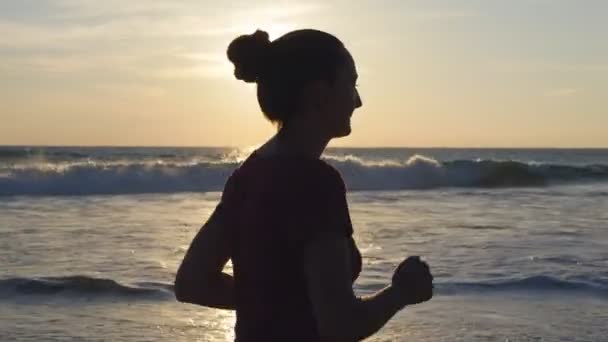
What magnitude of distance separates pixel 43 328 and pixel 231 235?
538cm

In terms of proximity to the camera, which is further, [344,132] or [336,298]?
[344,132]

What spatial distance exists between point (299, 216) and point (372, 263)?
28.2 ft

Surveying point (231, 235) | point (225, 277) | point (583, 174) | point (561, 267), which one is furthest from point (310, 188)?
point (583, 174)

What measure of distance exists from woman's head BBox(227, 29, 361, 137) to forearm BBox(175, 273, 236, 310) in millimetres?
421

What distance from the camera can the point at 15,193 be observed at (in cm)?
2334

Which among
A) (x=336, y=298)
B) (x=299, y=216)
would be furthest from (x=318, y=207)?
(x=336, y=298)

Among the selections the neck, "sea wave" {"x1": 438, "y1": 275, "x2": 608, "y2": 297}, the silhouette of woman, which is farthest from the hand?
"sea wave" {"x1": 438, "y1": 275, "x2": 608, "y2": 297}

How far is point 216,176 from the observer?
92.6 feet

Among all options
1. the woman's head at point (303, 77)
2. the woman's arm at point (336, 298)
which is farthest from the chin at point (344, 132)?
the woman's arm at point (336, 298)

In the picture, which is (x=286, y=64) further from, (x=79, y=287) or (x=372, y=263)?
(x=372, y=263)

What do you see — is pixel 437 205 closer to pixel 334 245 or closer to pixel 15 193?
pixel 15 193

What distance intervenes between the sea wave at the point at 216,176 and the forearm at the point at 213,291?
2224cm

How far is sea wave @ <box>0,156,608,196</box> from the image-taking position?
82.0 feet

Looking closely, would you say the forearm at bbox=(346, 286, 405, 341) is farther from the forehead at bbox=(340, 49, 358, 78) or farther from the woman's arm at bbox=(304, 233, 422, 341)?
the forehead at bbox=(340, 49, 358, 78)
